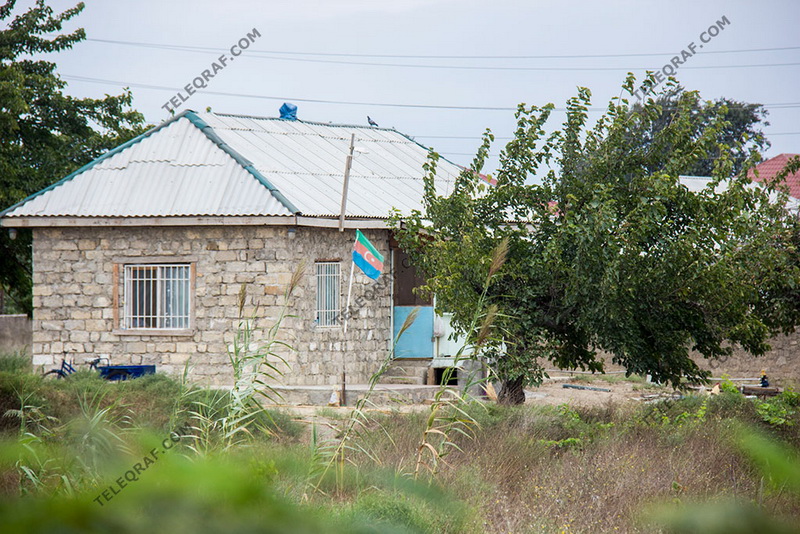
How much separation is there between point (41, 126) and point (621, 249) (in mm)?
15301

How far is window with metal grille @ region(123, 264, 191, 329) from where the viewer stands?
15.0 meters

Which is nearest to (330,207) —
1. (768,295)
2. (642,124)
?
(642,124)

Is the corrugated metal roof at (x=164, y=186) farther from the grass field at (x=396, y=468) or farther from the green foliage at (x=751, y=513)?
the green foliage at (x=751, y=513)

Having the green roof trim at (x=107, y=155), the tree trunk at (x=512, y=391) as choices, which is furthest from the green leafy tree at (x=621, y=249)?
the green roof trim at (x=107, y=155)

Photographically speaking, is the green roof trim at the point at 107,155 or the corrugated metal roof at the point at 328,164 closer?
the corrugated metal roof at the point at 328,164

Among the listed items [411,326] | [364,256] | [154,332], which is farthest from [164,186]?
[411,326]

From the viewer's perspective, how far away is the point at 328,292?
15.5 meters

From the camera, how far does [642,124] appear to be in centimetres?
1047

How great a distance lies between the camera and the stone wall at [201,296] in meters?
14.5

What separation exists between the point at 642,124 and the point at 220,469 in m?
10.3

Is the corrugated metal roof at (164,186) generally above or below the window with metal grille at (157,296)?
above

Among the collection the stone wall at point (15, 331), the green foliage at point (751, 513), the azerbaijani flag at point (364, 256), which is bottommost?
the stone wall at point (15, 331)

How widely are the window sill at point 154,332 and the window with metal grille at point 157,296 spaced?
→ 0.16 m

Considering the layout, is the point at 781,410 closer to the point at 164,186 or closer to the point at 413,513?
the point at 413,513
